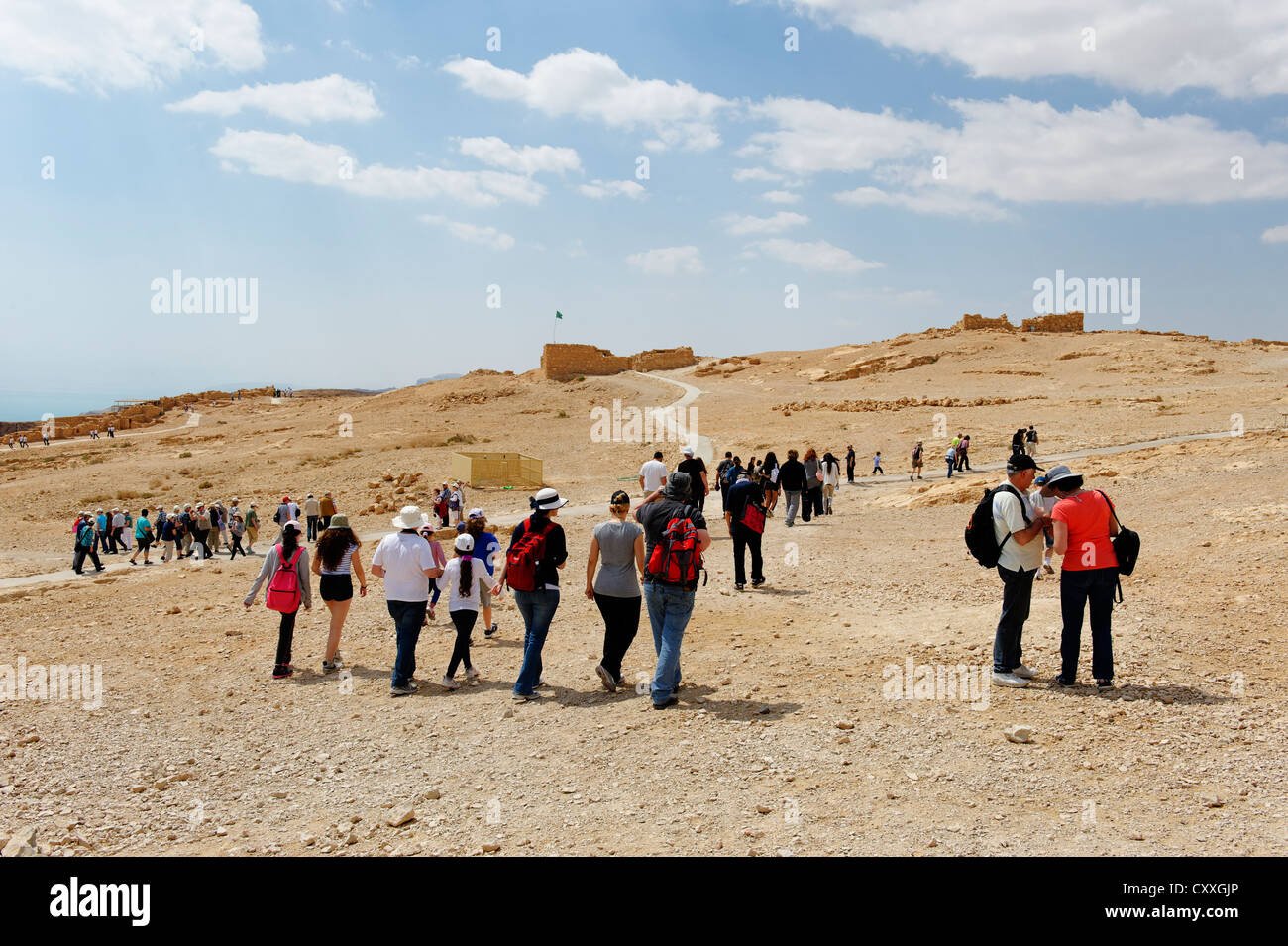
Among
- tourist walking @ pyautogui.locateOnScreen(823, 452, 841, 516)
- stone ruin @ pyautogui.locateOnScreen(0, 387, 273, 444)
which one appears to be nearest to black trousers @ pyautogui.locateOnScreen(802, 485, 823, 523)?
tourist walking @ pyautogui.locateOnScreen(823, 452, 841, 516)

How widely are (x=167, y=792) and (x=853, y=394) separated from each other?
4887 cm

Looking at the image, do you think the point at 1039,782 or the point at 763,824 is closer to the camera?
the point at 763,824

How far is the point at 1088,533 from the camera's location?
6.21 m

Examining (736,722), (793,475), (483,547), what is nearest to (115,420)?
(793,475)

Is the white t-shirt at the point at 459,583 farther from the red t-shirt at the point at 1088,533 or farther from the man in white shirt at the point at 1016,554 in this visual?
the red t-shirt at the point at 1088,533

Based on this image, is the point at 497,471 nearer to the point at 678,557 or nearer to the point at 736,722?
the point at 678,557

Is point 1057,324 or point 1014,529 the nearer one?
point 1014,529

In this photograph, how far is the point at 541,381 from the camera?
66125 millimetres

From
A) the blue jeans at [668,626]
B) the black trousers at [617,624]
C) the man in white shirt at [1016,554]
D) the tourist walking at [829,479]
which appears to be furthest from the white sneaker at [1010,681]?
the tourist walking at [829,479]

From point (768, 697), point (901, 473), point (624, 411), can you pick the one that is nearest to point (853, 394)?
point (624, 411)

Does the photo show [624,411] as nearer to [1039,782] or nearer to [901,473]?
[901,473]

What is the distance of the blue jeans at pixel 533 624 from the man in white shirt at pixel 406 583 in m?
1.15

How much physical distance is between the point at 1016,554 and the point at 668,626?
293cm
